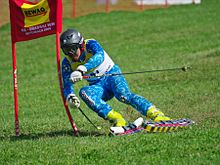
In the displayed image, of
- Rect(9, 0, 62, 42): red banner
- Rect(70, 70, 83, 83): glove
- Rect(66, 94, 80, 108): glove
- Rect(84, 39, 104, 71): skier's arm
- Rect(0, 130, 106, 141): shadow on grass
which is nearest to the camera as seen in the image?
Rect(70, 70, 83, 83): glove

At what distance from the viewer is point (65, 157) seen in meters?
9.84

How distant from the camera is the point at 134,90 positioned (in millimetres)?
19453

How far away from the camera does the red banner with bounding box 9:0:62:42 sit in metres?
12.1

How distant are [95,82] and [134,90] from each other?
7.04 metres

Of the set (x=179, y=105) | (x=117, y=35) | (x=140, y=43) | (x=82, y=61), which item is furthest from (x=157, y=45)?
(x=82, y=61)

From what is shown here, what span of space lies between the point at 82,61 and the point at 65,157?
2811mm

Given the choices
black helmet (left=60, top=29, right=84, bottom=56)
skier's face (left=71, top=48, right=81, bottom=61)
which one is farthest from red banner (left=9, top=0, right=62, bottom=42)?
A: skier's face (left=71, top=48, right=81, bottom=61)

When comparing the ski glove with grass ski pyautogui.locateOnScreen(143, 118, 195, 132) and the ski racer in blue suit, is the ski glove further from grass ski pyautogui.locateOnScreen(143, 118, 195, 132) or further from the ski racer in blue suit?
grass ski pyautogui.locateOnScreen(143, 118, 195, 132)

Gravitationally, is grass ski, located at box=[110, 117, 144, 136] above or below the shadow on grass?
above

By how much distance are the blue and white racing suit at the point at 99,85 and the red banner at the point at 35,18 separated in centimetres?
64

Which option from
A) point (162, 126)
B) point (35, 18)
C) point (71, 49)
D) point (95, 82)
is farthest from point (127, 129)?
point (35, 18)

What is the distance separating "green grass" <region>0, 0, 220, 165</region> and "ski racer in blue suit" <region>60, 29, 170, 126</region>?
0.53 meters

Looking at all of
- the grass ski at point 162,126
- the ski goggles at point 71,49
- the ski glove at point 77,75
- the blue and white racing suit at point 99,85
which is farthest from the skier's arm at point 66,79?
the grass ski at point 162,126

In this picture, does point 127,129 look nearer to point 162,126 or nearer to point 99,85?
point 162,126
